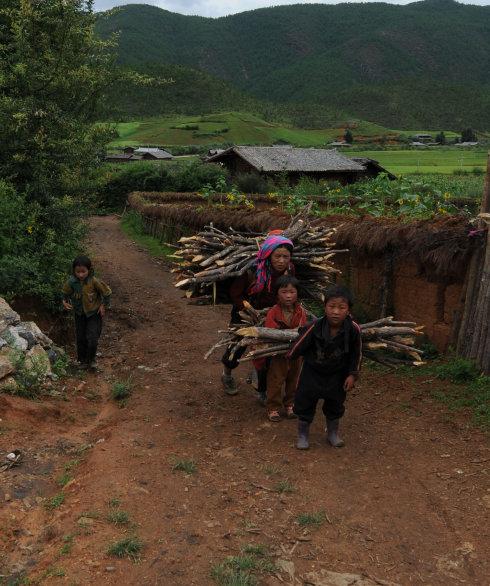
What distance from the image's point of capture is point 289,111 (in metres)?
103

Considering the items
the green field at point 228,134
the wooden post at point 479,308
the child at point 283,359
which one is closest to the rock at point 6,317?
the child at point 283,359

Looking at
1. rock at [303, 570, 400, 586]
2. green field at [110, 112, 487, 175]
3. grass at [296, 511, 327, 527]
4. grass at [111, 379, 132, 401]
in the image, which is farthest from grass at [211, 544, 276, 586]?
green field at [110, 112, 487, 175]

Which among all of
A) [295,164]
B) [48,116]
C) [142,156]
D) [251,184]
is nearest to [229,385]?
[48,116]

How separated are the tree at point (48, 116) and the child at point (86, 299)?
1.78 metres

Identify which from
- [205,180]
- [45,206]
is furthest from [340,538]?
[205,180]

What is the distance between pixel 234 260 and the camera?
19.6ft

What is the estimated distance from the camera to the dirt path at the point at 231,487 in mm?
3543

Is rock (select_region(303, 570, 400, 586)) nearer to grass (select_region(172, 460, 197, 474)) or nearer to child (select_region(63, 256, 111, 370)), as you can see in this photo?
grass (select_region(172, 460, 197, 474))

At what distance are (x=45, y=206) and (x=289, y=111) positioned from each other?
98.6 meters

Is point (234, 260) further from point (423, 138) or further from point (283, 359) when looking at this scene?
point (423, 138)

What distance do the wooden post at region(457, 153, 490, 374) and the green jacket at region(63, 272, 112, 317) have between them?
4.16 meters

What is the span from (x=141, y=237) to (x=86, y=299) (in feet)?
42.0

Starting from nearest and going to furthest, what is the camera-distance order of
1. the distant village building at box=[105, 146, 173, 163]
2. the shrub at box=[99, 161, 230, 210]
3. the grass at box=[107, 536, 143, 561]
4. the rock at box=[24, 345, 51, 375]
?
the grass at box=[107, 536, 143, 561], the rock at box=[24, 345, 51, 375], the shrub at box=[99, 161, 230, 210], the distant village building at box=[105, 146, 173, 163]

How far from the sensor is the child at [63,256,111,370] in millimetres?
7020
